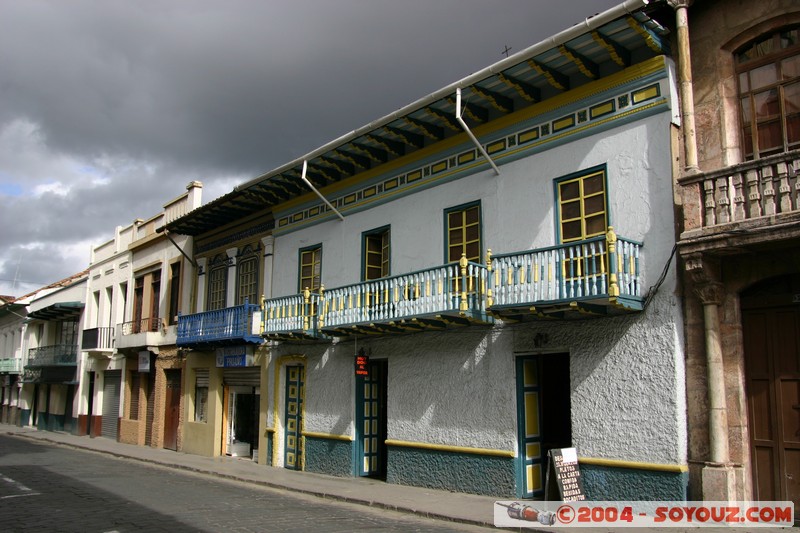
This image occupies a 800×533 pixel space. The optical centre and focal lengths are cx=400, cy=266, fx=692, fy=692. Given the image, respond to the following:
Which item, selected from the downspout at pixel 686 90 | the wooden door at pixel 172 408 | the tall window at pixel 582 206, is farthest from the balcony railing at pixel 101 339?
the downspout at pixel 686 90

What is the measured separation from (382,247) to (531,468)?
609cm

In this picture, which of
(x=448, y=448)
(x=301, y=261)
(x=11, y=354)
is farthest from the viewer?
(x=11, y=354)

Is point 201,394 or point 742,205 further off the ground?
Answer: point 742,205

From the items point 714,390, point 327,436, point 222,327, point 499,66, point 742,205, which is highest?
point 499,66

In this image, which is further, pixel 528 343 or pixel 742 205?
pixel 528 343

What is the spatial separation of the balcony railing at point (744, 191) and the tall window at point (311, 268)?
982 centimetres

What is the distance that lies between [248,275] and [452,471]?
9.62 m

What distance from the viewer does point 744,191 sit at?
890 cm

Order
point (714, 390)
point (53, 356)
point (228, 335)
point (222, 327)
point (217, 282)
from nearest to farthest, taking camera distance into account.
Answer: point (714, 390) → point (228, 335) → point (222, 327) → point (217, 282) → point (53, 356)

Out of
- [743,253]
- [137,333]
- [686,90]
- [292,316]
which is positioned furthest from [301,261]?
[743,253]

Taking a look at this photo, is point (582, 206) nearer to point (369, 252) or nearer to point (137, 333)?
point (369, 252)

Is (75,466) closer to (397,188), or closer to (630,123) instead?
(397,188)

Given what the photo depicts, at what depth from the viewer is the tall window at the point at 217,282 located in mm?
20781

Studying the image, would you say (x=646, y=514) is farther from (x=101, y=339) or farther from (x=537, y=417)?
(x=101, y=339)
